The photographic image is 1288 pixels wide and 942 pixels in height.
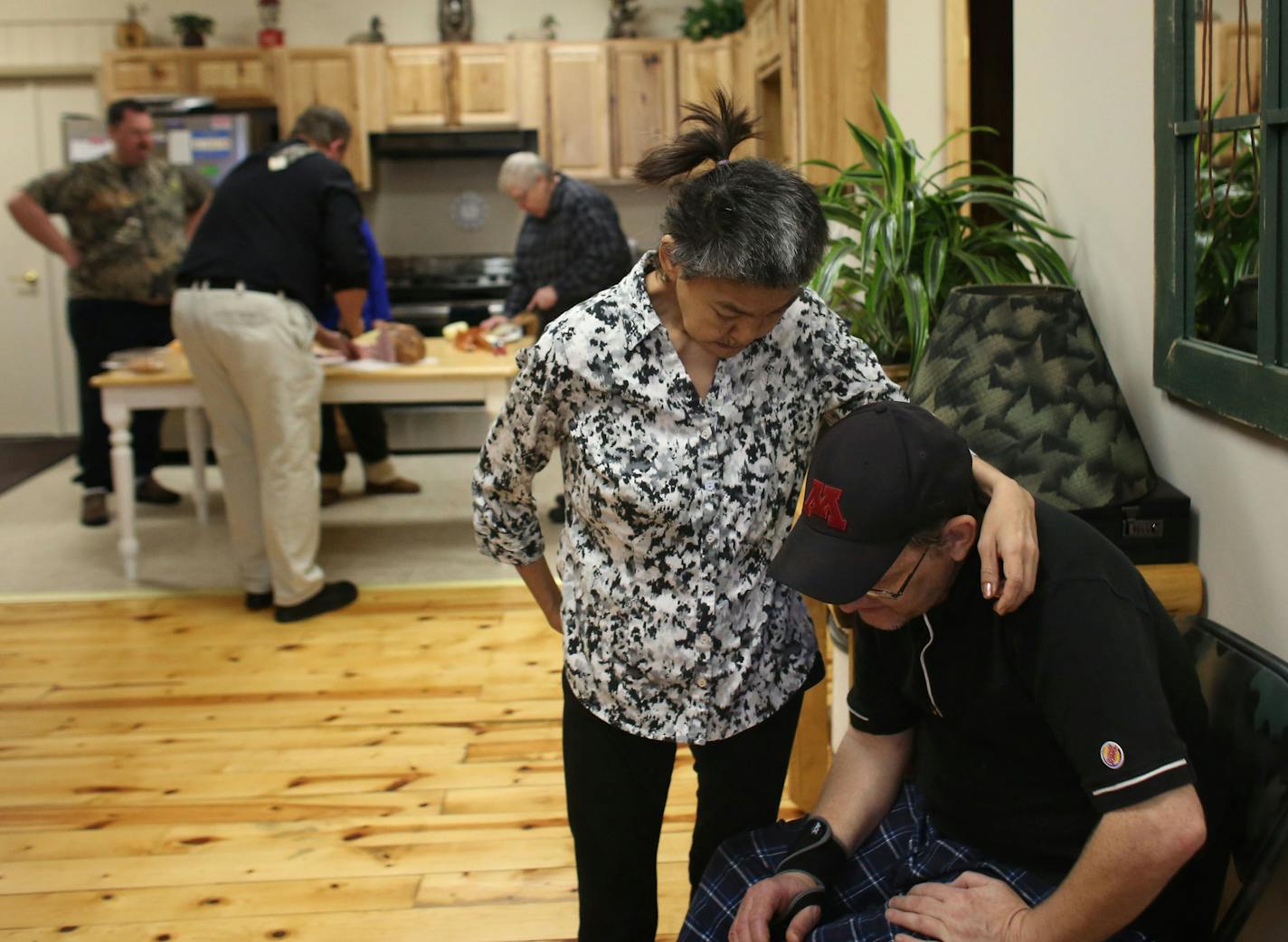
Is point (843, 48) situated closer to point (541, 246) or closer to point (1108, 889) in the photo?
point (541, 246)

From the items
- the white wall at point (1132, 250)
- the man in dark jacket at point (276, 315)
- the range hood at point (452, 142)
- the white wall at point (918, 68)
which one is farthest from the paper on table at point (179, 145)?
the white wall at point (1132, 250)

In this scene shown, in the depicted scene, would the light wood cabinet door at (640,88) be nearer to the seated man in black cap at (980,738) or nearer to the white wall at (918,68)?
the white wall at (918,68)

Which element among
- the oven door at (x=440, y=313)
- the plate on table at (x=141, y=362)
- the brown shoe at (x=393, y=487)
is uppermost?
the oven door at (x=440, y=313)

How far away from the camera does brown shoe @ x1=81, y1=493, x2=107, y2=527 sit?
5.46 metres

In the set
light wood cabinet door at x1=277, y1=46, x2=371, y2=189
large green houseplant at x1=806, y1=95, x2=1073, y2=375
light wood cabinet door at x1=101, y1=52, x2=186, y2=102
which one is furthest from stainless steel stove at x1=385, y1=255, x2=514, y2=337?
large green houseplant at x1=806, y1=95, x2=1073, y2=375

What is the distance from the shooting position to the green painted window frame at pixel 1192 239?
5.10 ft

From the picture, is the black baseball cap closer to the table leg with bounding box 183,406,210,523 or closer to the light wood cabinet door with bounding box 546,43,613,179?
the table leg with bounding box 183,406,210,523

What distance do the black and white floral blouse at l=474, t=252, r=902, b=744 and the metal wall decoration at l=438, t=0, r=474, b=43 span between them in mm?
6595

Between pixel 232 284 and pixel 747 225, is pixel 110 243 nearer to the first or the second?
pixel 232 284

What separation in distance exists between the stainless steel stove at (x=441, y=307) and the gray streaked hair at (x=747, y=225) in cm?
536

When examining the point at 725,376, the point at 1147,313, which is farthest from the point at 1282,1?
the point at 725,376

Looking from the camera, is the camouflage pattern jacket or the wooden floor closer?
the wooden floor

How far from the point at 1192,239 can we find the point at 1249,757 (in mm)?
795

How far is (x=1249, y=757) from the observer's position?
4.62ft
